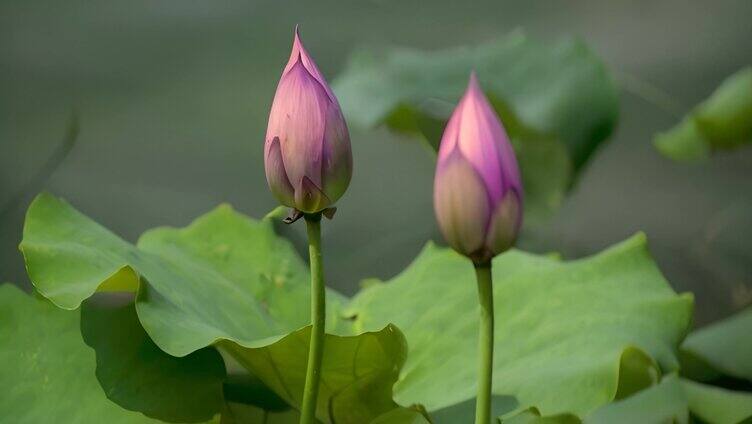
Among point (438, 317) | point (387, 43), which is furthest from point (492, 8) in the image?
point (438, 317)

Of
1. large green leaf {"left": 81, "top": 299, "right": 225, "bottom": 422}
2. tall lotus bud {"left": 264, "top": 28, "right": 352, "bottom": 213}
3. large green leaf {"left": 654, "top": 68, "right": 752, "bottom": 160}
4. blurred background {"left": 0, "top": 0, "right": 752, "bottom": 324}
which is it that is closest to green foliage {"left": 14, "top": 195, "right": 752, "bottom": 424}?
large green leaf {"left": 81, "top": 299, "right": 225, "bottom": 422}

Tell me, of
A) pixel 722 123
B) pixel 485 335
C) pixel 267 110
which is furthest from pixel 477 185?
pixel 267 110

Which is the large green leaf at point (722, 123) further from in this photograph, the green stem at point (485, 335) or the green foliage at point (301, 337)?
the green stem at point (485, 335)

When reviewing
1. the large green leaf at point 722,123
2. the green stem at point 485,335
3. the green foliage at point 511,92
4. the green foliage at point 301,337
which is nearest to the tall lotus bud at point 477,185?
the green stem at point 485,335

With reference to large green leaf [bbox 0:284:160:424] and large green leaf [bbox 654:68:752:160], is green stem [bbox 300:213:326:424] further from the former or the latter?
large green leaf [bbox 654:68:752:160]

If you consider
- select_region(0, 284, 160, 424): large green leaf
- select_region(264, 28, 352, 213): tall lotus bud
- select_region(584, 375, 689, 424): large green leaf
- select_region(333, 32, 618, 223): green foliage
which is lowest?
select_region(333, 32, 618, 223): green foliage

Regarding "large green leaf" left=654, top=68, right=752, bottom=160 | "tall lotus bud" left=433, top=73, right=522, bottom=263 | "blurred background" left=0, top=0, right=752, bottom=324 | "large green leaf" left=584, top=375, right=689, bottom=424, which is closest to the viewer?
"tall lotus bud" left=433, top=73, right=522, bottom=263
